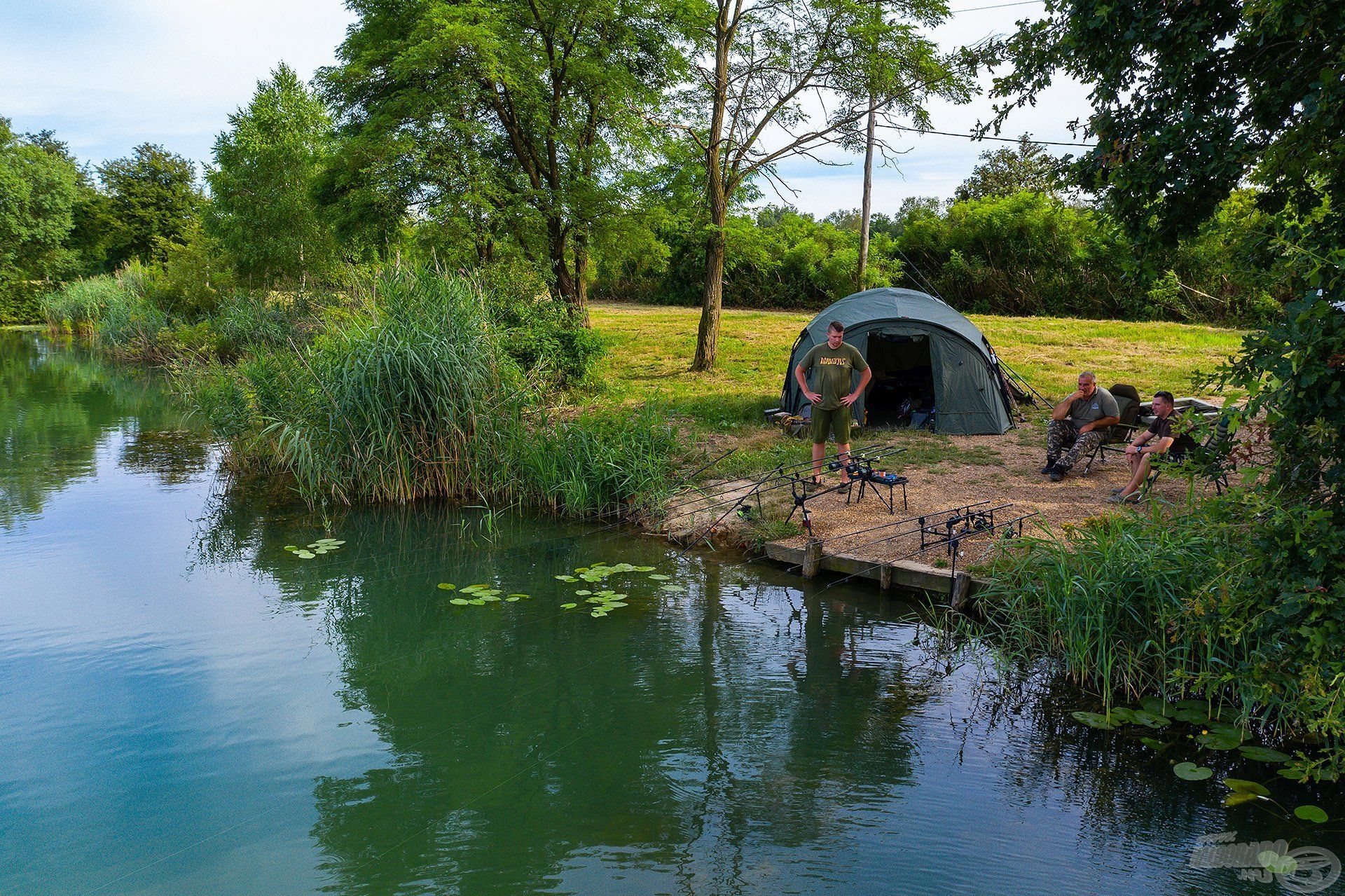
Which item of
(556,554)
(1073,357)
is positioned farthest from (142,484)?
(1073,357)

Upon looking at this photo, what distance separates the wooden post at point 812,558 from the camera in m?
8.23

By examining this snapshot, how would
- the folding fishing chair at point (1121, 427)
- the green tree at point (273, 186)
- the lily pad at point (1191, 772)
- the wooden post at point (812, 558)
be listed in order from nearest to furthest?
the lily pad at point (1191, 772), the wooden post at point (812, 558), the folding fishing chair at point (1121, 427), the green tree at point (273, 186)

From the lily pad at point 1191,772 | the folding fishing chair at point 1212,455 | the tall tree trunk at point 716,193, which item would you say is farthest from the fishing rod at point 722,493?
the tall tree trunk at point 716,193

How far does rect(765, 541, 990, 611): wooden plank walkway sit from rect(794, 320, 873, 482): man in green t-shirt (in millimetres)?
1374

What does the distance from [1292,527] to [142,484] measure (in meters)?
13.1

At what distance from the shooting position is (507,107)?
620 inches

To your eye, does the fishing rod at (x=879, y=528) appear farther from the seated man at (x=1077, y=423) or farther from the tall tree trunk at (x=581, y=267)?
the tall tree trunk at (x=581, y=267)

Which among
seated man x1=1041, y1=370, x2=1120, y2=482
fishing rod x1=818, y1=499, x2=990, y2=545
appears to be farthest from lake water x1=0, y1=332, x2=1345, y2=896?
seated man x1=1041, y1=370, x2=1120, y2=482

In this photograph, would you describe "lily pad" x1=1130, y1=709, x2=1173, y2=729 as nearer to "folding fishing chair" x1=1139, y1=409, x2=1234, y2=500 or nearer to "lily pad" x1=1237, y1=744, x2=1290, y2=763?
"lily pad" x1=1237, y1=744, x2=1290, y2=763

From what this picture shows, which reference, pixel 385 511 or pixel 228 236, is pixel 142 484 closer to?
pixel 385 511

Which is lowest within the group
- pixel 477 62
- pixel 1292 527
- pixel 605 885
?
pixel 605 885

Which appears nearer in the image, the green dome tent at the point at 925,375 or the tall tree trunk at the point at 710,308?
the green dome tent at the point at 925,375

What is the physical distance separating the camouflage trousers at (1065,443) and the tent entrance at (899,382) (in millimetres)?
2529

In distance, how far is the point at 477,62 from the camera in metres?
14.1
